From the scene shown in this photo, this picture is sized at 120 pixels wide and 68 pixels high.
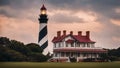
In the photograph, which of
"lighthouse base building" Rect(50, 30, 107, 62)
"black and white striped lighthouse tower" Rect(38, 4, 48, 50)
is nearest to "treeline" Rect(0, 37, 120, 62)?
"black and white striped lighthouse tower" Rect(38, 4, 48, 50)

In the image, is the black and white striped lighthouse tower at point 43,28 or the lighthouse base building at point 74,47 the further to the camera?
the lighthouse base building at point 74,47

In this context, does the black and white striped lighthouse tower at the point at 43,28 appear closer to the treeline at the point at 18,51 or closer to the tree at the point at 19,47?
the treeline at the point at 18,51

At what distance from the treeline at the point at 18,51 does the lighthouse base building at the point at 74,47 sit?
383cm

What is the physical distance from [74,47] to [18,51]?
29.4 feet

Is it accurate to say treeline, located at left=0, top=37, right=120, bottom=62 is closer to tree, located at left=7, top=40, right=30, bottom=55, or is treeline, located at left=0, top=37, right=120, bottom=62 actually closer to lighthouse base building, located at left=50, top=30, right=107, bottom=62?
tree, located at left=7, top=40, right=30, bottom=55

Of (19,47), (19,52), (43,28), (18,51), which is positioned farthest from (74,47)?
(19,52)

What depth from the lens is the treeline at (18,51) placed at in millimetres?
25922

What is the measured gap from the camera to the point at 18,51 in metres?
27.7

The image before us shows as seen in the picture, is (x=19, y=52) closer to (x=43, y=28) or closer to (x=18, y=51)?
(x=18, y=51)

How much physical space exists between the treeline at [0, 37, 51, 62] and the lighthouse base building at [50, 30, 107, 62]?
3835 mm

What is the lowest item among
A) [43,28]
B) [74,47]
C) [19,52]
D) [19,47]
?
[19,52]

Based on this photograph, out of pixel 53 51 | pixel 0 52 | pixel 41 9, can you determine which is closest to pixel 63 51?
pixel 53 51

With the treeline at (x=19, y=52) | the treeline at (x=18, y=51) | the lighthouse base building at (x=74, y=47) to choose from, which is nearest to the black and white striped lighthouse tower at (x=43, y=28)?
the lighthouse base building at (x=74, y=47)

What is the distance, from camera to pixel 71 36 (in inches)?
1441
